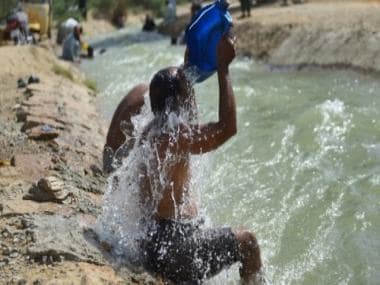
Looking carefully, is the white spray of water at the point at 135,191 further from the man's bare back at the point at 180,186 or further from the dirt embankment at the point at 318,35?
the dirt embankment at the point at 318,35

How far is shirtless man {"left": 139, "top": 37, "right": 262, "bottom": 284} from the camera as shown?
3.83 m

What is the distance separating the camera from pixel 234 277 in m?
4.36

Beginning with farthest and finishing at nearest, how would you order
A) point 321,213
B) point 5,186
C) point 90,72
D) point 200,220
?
point 90,72, point 321,213, point 5,186, point 200,220

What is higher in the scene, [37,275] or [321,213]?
[37,275]

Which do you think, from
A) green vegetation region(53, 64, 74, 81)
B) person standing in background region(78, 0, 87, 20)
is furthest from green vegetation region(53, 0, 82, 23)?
green vegetation region(53, 64, 74, 81)

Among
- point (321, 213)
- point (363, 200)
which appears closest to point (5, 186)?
point (321, 213)

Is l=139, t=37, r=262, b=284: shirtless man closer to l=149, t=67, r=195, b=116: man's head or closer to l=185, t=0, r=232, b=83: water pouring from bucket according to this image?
l=149, t=67, r=195, b=116: man's head

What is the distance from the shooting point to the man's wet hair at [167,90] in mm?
3828

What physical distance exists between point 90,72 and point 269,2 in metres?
9.82

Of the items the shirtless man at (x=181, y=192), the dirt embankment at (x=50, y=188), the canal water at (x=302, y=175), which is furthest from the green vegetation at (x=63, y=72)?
the shirtless man at (x=181, y=192)

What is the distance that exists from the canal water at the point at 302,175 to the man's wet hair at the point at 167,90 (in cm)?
89

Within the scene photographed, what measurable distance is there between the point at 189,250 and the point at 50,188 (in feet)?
4.78

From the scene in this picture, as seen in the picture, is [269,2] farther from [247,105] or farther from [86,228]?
Result: [86,228]

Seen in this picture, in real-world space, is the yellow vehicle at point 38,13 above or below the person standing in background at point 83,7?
above
